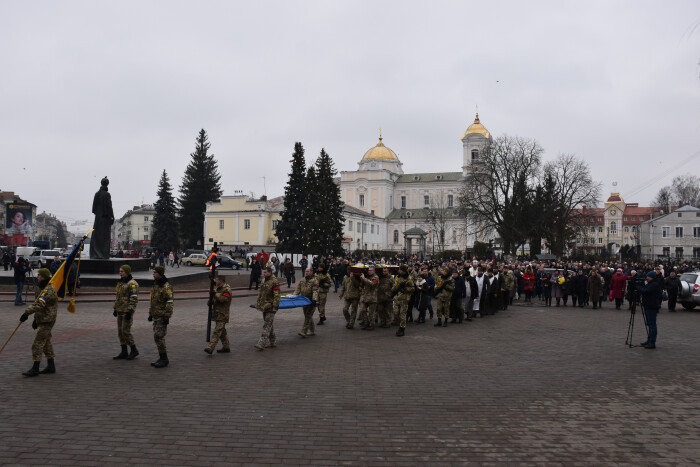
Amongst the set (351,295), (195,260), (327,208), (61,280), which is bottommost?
(351,295)

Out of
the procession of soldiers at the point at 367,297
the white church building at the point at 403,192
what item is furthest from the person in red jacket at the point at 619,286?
the white church building at the point at 403,192

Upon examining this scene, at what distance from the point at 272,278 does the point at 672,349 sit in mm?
8883

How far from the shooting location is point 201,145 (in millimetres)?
84875

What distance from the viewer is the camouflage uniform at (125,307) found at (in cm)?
938

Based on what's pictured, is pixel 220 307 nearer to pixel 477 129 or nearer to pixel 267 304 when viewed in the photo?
pixel 267 304

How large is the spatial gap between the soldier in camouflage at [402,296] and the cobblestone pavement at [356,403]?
36.5 inches

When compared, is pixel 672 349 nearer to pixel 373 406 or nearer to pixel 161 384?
pixel 373 406

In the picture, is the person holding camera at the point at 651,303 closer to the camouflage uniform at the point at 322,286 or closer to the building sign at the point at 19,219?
the camouflage uniform at the point at 322,286

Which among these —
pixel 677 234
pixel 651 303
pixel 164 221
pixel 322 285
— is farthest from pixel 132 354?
pixel 677 234

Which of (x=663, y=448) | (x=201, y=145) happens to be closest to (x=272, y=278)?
(x=663, y=448)

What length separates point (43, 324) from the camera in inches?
330

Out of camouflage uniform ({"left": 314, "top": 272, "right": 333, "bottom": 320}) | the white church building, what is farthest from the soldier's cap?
the white church building

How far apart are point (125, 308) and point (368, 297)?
6.48 m

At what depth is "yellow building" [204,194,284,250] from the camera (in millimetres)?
75812
